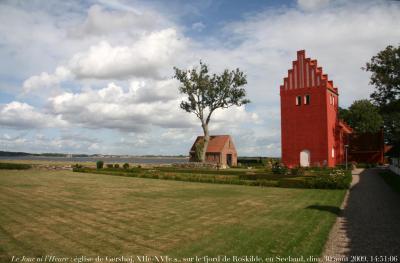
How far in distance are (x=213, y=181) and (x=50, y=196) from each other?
13.6m

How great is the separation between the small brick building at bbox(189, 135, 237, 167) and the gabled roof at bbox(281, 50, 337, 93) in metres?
20.5

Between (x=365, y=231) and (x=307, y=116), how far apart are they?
34.3 m

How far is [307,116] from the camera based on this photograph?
43312 mm

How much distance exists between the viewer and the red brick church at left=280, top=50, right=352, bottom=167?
4200cm

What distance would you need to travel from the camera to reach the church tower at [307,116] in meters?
42.0

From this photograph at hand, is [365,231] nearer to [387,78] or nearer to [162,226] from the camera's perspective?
[162,226]

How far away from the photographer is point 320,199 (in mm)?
17219

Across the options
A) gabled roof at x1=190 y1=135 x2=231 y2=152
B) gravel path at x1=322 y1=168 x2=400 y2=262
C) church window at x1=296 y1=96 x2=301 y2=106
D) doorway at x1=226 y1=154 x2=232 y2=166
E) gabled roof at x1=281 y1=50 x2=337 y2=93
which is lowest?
gravel path at x1=322 y1=168 x2=400 y2=262

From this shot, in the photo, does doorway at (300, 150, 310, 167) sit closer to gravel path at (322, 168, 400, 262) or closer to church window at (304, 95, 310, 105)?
church window at (304, 95, 310, 105)

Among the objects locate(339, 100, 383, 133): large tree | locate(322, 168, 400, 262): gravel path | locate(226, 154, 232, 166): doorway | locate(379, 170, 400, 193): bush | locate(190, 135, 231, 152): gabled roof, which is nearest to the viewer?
locate(322, 168, 400, 262): gravel path

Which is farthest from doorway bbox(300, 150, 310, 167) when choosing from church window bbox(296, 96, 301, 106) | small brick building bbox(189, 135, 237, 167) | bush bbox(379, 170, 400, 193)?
small brick building bbox(189, 135, 237, 167)

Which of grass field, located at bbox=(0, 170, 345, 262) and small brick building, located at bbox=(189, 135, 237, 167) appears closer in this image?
grass field, located at bbox=(0, 170, 345, 262)

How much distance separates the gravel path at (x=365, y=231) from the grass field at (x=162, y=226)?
1.30 ft

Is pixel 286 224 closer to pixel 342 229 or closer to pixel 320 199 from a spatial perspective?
pixel 342 229
